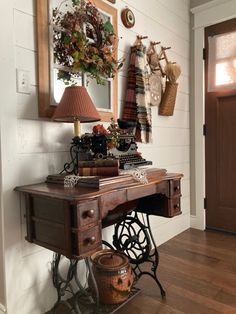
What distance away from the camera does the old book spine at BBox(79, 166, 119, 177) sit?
55.1 inches

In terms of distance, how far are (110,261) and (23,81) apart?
1.21 metres

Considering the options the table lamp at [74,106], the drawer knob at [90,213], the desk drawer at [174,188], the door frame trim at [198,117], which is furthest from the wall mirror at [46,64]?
the door frame trim at [198,117]

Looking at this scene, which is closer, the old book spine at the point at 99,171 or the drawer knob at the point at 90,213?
the drawer knob at the point at 90,213

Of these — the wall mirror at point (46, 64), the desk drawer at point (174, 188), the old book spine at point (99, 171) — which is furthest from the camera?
the desk drawer at point (174, 188)

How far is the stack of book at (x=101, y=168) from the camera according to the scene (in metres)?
1.40

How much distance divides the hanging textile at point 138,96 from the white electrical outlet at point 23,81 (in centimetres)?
86

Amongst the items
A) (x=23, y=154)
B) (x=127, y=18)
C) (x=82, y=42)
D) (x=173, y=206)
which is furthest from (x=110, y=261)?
(x=127, y=18)

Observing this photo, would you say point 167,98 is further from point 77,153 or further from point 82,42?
point 77,153

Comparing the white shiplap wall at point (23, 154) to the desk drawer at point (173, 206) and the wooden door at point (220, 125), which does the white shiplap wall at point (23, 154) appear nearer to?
the desk drawer at point (173, 206)

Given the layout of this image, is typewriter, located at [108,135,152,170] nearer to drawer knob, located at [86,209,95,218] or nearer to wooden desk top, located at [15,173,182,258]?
wooden desk top, located at [15,173,182,258]

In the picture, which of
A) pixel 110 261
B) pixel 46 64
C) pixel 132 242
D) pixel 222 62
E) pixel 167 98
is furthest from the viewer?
pixel 222 62

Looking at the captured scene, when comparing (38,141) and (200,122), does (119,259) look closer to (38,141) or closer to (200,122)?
(38,141)

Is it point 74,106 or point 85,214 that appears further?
point 74,106

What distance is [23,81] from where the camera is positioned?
1491 millimetres
